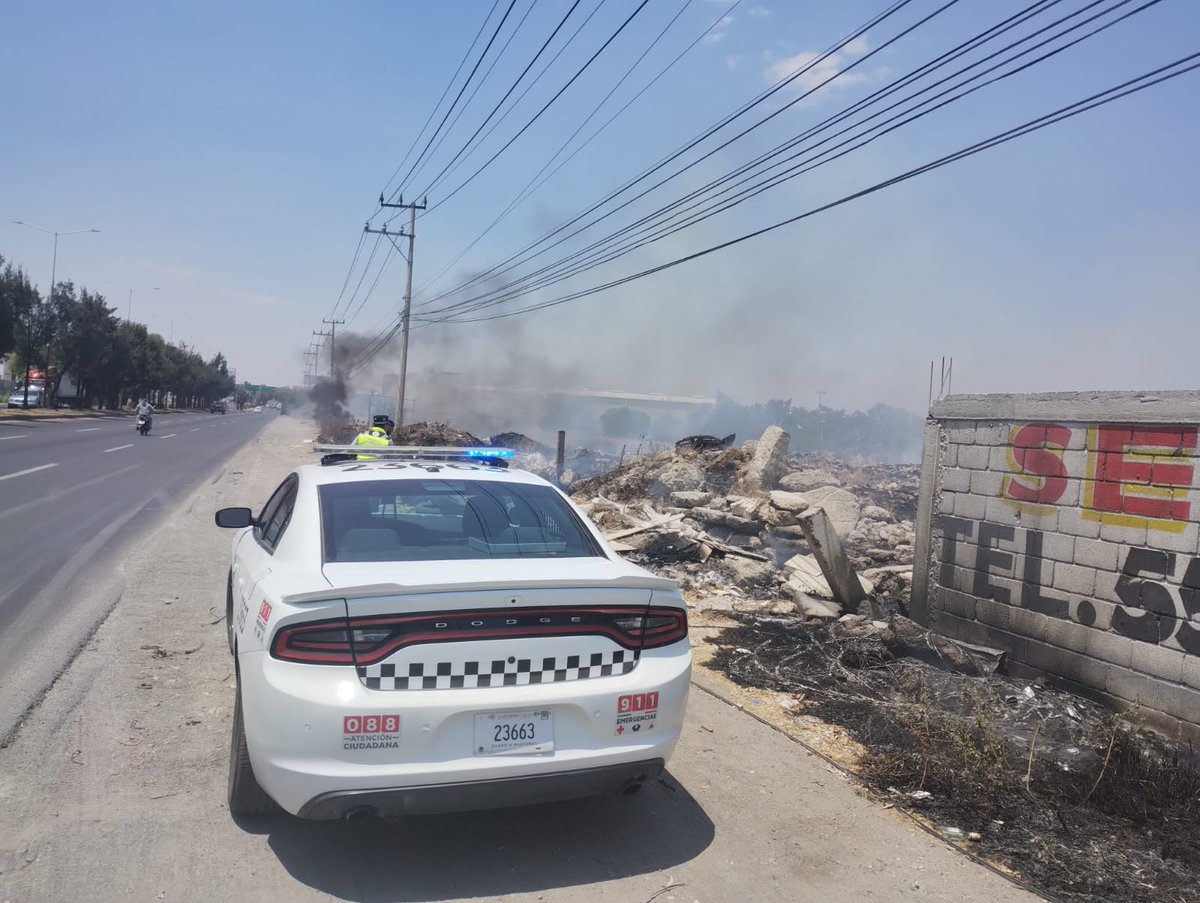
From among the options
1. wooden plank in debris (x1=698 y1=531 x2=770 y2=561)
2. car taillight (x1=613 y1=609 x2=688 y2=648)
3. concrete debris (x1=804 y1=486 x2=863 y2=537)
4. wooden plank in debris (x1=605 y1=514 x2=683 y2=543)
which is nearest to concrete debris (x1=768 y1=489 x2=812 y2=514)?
concrete debris (x1=804 y1=486 x2=863 y2=537)

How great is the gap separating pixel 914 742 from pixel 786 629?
8.69ft

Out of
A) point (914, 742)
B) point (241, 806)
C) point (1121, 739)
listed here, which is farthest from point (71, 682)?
point (1121, 739)

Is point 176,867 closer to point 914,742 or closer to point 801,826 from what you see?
point 801,826

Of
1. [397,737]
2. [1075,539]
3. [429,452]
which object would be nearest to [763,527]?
[1075,539]

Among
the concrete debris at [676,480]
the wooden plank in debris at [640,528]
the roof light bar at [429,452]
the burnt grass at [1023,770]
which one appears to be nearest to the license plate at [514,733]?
the burnt grass at [1023,770]

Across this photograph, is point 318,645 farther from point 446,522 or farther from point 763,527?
point 763,527

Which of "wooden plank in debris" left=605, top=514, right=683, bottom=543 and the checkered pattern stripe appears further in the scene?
"wooden plank in debris" left=605, top=514, right=683, bottom=543

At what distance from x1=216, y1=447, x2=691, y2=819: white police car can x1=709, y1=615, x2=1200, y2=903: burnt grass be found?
160 centimetres

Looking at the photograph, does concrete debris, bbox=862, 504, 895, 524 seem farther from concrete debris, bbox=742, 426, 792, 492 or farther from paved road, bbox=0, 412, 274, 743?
paved road, bbox=0, 412, 274, 743

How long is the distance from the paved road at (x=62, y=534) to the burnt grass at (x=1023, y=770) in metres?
4.72

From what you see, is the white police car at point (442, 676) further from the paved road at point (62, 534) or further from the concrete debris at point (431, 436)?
the concrete debris at point (431, 436)

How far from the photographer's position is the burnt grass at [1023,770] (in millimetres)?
3812

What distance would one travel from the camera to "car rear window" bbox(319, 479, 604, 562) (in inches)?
156

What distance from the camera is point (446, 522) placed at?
4.41 metres
